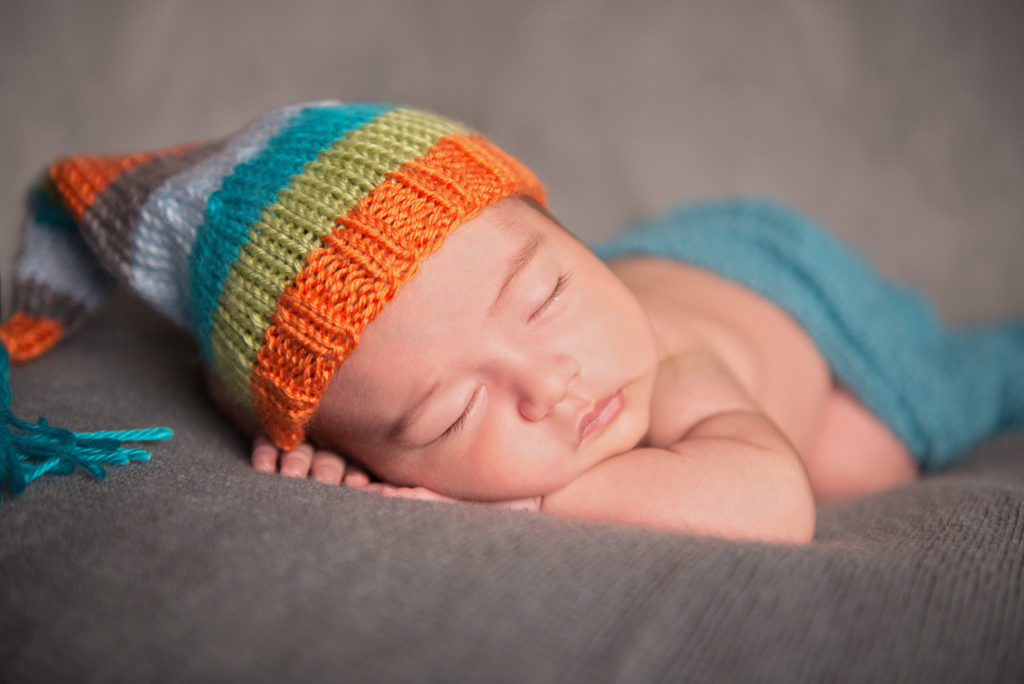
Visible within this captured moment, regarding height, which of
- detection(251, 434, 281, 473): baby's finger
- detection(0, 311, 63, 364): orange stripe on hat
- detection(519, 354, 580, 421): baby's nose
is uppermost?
detection(519, 354, 580, 421): baby's nose

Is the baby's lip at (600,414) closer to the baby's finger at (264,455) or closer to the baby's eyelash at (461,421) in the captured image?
the baby's eyelash at (461,421)

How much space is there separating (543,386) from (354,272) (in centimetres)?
25

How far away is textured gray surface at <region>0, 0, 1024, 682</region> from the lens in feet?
1.91

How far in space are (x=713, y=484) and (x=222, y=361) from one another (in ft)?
2.09

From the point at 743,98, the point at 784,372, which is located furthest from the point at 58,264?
the point at 743,98

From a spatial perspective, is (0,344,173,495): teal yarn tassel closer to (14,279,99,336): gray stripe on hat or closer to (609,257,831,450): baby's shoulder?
(14,279,99,336): gray stripe on hat

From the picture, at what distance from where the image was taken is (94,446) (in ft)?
2.85

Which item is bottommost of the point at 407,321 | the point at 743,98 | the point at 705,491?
the point at 705,491

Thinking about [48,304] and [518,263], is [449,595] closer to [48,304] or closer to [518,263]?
[518,263]

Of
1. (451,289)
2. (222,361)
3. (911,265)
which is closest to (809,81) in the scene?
(911,265)

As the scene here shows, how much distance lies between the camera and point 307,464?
3.42 ft

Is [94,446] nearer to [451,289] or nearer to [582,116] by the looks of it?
[451,289]

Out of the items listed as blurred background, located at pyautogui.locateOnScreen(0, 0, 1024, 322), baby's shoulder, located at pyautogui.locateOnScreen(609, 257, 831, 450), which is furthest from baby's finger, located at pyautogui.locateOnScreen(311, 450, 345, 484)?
blurred background, located at pyautogui.locateOnScreen(0, 0, 1024, 322)

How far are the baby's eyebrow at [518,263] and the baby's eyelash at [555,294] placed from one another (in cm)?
5
